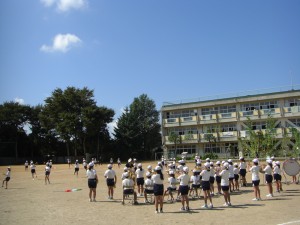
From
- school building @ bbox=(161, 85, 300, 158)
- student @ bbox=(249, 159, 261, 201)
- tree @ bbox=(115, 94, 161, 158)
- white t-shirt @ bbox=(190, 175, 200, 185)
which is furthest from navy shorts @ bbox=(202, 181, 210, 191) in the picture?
tree @ bbox=(115, 94, 161, 158)

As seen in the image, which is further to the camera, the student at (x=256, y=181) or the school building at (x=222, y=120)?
the school building at (x=222, y=120)

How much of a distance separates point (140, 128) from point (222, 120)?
24684 millimetres

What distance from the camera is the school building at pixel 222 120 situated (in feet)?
174

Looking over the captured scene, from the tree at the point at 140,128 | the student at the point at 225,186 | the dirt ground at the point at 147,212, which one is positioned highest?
the tree at the point at 140,128

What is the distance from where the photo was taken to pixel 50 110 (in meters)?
68.9

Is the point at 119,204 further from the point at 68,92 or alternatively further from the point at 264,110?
the point at 68,92

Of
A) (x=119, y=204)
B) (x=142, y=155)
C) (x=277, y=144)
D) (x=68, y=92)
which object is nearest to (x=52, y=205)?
(x=119, y=204)

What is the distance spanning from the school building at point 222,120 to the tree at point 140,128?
12.6 metres

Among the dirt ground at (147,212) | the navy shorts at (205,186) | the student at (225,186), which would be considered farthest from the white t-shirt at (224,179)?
the dirt ground at (147,212)

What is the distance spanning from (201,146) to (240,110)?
31.8 feet

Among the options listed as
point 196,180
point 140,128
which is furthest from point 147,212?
point 140,128

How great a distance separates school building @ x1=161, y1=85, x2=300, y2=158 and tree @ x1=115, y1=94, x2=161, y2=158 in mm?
12636

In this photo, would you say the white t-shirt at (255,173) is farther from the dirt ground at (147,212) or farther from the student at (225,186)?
the student at (225,186)

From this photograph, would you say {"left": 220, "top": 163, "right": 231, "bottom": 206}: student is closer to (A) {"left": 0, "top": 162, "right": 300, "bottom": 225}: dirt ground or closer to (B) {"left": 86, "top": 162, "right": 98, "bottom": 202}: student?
(A) {"left": 0, "top": 162, "right": 300, "bottom": 225}: dirt ground
